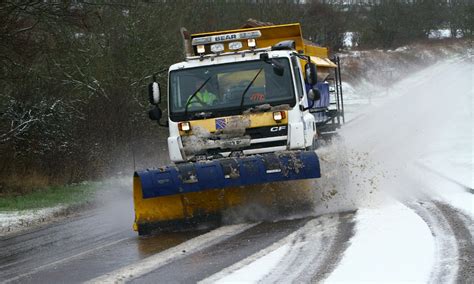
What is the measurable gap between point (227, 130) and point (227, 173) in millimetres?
1083

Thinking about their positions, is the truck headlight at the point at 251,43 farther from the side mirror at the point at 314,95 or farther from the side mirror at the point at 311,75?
the side mirror at the point at 314,95

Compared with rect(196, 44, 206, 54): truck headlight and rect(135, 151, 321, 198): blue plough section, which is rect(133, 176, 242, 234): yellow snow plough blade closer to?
rect(135, 151, 321, 198): blue plough section

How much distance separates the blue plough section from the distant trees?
649cm

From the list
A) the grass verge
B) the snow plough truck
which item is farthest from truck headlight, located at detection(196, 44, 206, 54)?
the grass verge

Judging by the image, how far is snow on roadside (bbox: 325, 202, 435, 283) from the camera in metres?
6.27

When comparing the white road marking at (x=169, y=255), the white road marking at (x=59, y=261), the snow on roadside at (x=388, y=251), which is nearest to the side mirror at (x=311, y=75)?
the snow on roadside at (x=388, y=251)

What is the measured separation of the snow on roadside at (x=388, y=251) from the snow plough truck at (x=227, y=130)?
1.22 metres

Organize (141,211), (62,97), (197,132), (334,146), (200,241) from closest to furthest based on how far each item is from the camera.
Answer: (200,241)
(141,211)
(197,132)
(334,146)
(62,97)

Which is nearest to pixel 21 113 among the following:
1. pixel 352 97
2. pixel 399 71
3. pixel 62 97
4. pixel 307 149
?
pixel 62 97

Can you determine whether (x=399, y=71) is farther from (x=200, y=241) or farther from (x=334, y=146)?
(x=200, y=241)

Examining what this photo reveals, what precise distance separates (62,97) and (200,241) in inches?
458

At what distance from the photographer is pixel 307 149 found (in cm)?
1088

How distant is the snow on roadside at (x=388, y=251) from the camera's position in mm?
6273

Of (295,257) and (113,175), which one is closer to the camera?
(295,257)
